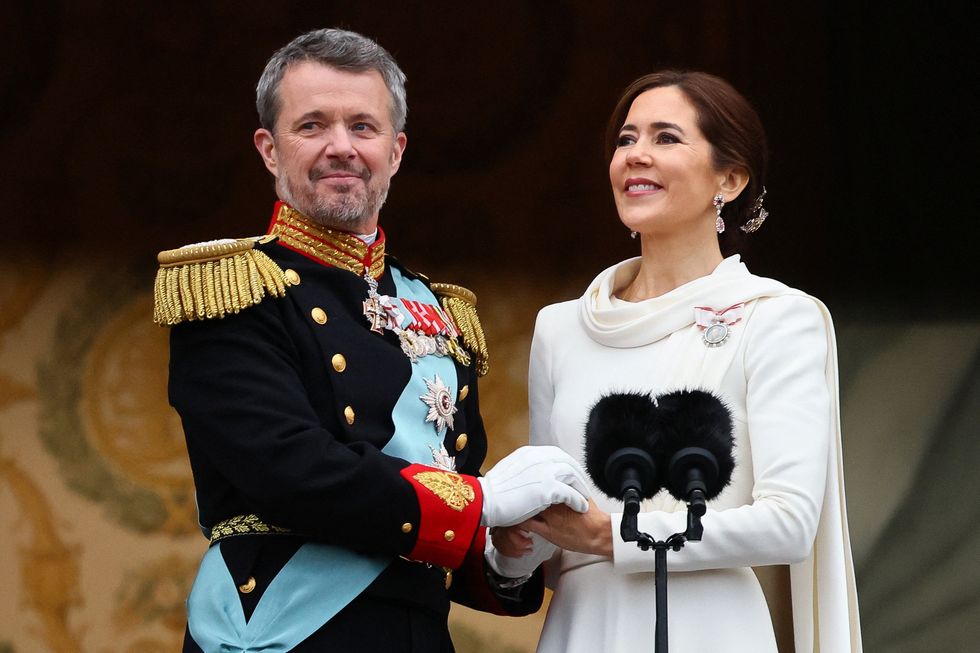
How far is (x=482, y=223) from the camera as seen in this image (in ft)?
16.0

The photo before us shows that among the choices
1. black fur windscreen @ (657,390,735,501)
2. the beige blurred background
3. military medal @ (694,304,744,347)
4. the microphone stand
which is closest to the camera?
the microphone stand

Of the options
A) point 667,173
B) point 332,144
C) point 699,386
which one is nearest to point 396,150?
point 332,144

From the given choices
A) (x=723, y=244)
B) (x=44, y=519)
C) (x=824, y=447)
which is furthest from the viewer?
(x=44, y=519)

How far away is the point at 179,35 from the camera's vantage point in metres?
4.77

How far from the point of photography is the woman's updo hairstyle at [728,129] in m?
3.13

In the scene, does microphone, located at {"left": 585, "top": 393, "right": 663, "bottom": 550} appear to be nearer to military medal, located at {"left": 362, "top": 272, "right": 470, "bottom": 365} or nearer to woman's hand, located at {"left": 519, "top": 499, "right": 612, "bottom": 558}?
woman's hand, located at {"left": 519, "top": 499, "right": 612, "bottom": 558}

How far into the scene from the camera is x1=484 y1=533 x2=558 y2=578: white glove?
292cm

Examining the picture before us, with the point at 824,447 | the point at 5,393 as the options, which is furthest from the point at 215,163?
the point at 824,447

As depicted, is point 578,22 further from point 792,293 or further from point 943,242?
point 792,293

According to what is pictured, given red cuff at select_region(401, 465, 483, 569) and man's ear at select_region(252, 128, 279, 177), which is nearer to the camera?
red cuff at select_region(401, 465, 483, 569)

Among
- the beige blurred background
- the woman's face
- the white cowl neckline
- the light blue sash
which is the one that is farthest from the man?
the beige blurred background

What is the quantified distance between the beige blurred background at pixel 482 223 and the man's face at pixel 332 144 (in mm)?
1689

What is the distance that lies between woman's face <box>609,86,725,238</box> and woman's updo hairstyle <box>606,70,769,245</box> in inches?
0.7

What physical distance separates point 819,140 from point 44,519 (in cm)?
232
